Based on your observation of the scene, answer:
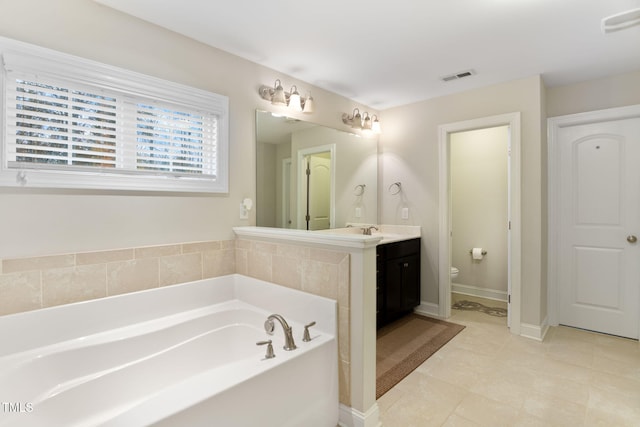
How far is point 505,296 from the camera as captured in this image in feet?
13.3

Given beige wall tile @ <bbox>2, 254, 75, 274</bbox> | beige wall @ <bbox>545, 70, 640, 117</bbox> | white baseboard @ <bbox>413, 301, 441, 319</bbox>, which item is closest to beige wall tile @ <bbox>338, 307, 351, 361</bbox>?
beige wall tile @ <bbox>2, 254, 75, 274</bbox>

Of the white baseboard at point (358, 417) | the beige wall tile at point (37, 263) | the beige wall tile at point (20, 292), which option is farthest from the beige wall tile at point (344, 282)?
the beige wall tile at point (20, 292)

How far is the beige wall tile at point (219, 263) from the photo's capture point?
234 centimetres

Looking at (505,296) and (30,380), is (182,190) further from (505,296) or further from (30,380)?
(505,296)

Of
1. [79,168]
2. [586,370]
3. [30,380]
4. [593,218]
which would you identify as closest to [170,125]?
[79,168]

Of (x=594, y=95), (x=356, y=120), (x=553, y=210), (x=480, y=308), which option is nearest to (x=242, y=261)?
(x=356, y=120)

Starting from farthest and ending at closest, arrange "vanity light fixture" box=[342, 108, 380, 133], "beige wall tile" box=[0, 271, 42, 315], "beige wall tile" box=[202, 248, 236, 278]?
1. "vanity light fixture" box=[342, 108, 380, 133]
2. "beige wall tile" box=[202, 248, 236, 278]
3. "beige wall tile" box=[0, 271, 42, 315]

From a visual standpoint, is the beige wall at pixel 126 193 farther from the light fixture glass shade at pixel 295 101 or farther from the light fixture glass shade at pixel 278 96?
the light fixture glass shade at pixel 295 101

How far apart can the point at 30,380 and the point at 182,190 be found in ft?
4.11

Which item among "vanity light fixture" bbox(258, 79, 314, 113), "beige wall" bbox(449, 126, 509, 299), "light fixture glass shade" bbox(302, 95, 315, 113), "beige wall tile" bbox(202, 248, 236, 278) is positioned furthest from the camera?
"beige wall" bbox(449, 126, 509, 299)

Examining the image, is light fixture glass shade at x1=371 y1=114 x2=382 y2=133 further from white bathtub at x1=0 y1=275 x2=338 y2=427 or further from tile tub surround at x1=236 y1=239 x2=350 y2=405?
white bathtub at x1=0 y1=275 x2=338 y2=427

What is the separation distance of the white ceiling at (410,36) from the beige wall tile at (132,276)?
5.09 feet

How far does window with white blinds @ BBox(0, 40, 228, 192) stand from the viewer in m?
1.64

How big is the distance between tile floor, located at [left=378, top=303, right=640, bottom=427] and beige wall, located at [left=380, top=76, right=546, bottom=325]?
430 mm
